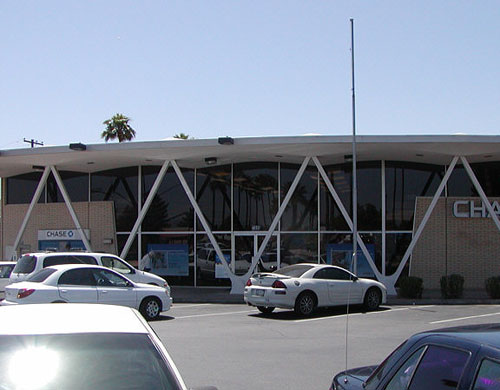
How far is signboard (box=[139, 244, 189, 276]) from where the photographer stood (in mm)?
26328

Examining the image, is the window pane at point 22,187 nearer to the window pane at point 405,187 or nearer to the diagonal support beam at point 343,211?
the diagonal support beam at point 343,211

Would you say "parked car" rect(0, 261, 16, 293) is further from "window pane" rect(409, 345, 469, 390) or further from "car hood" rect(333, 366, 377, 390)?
"window pane" rect(409, 345, 469, 390)

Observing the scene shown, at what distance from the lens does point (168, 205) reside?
26.5m

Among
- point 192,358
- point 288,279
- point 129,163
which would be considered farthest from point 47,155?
point 192,358

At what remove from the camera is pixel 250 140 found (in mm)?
21328

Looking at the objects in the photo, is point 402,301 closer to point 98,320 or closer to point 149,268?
point 149,268

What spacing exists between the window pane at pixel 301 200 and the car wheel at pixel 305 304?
8.71 m

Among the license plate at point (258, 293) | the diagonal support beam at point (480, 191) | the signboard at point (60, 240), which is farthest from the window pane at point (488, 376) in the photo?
the signboard at point (60, 240)

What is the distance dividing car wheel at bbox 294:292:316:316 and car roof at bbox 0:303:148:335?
40.4ft

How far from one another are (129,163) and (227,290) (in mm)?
6743

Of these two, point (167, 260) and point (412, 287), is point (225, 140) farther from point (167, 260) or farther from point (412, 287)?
point (412, 287)

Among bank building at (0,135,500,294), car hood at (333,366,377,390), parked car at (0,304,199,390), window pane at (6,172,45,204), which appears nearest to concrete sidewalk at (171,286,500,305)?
bank building at (0,135,500,294)

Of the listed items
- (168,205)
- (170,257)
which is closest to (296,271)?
(170,257)

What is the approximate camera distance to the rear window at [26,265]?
54.6 feet
